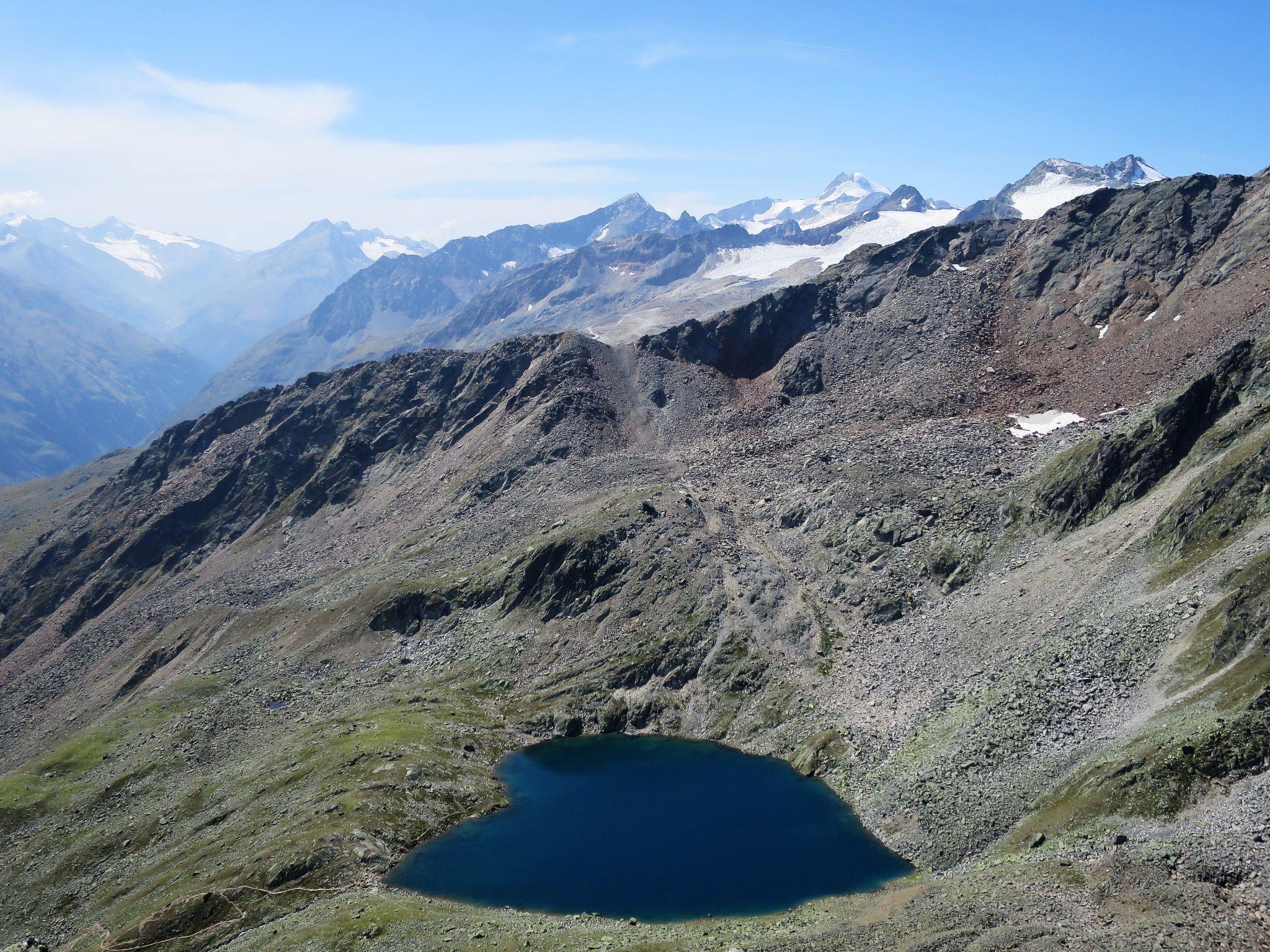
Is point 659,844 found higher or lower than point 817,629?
lower

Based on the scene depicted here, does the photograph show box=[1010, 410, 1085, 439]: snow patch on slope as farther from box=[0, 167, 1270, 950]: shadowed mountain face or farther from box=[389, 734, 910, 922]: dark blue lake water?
box=[389, 734, 910, 922]: dark blue lake water

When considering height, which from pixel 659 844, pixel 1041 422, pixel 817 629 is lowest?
pixel 659 844

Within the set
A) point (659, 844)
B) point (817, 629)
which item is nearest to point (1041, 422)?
point (817, 629)

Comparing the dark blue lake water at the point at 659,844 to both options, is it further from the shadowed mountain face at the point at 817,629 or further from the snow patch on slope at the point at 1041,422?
the snow patch on slope at the point at 1041,422

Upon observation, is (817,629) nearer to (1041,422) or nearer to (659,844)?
(659,844)

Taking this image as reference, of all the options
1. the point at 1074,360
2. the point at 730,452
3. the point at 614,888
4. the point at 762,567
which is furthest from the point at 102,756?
the point at 1074,360

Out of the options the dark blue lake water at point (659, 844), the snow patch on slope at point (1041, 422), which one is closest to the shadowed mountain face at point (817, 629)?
the snow patch on slope at point (1041, 422)

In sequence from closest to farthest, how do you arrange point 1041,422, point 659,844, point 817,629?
point 659,844, point 817,629, point 1041,422
